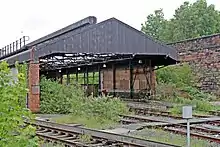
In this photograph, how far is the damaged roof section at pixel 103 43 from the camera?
23.2m

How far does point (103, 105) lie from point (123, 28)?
28.5 ft

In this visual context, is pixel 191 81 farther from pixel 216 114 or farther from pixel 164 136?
pixel 164 136

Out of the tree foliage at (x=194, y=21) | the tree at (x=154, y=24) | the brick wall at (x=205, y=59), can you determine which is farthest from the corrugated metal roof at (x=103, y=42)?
the tree at (x=154, y=24)

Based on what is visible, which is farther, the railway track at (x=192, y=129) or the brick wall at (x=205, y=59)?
the brick wall at (x=205, y=59)

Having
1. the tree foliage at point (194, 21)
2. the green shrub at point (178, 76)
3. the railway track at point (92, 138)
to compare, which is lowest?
the railway track at point (92, 138)

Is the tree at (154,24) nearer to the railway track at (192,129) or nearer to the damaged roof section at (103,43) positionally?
the damaged roof section at (103,43)

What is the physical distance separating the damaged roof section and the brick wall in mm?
5064

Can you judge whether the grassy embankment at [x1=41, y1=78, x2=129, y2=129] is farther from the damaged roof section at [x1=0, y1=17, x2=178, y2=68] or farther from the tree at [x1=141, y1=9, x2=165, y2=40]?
the tree at [x1=141, y1=9, x2=165, y2=40]

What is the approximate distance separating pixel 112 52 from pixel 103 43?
86 cm

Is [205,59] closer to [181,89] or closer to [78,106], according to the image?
[181,89]

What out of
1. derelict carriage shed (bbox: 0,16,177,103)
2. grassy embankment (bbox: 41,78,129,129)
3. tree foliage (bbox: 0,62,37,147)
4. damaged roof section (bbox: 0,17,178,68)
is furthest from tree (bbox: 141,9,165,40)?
tree foliage (bbox: 0,62,37,147)

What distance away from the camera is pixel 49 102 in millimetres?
23750

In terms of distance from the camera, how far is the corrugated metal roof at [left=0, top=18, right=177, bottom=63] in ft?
76.2

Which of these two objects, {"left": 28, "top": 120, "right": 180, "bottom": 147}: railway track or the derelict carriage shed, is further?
the derelict carriage shed
